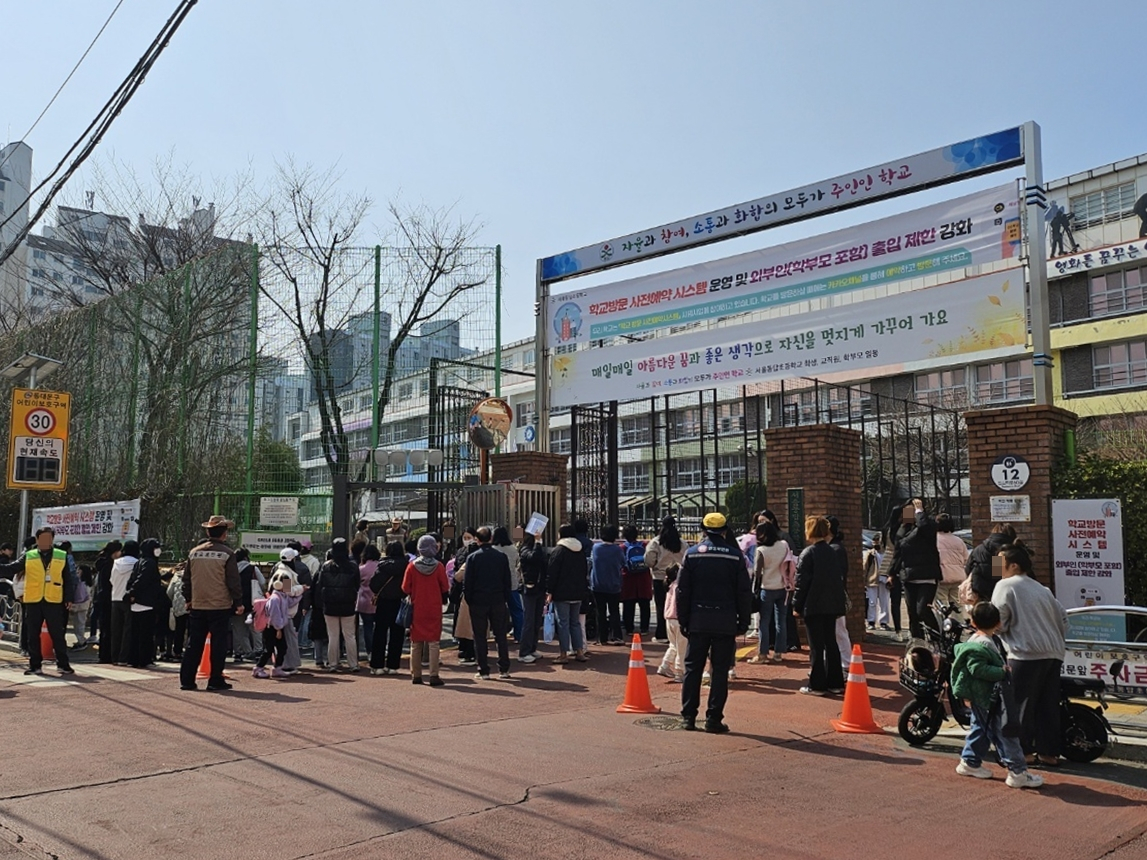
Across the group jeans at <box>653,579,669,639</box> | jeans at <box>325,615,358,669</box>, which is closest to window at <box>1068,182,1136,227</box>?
jeans at <box>653,579,669,639</box>

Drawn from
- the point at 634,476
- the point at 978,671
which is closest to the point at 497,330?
the point at 978,671

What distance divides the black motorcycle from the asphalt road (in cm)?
18

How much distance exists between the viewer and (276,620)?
40.2 ft

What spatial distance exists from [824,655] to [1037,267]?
5339mm

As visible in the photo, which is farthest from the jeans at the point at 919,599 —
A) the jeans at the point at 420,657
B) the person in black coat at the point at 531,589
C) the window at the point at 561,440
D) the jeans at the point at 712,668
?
the window at the point at 561,440

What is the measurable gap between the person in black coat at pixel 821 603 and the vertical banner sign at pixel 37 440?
12227 millimetres

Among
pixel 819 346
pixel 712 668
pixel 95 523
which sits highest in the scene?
pixel 819 346

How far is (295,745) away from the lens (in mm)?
8008

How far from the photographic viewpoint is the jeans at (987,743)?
6988mm

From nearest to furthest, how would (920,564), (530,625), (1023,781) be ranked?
(1023,781) → (920,564) → (530,625)

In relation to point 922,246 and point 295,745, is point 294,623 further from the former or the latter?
point 922,246

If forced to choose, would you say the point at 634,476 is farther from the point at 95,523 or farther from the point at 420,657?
the point at 420,657

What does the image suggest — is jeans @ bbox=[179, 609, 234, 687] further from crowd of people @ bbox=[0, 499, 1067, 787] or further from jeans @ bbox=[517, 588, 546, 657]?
jeans @ bbox=[517, 588, 546, 657]

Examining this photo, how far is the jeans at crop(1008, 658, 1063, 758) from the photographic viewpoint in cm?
732
